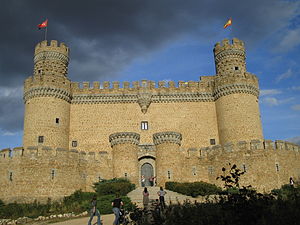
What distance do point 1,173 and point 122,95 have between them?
12549mm

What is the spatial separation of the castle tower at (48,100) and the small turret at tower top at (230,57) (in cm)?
1439

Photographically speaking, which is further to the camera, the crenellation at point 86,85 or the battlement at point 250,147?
the crenellation at point 86,85

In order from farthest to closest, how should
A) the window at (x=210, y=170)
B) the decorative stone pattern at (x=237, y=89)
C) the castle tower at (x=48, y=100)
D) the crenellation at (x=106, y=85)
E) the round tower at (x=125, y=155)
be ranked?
the crenellation at (x=106, y=85) < the decorative stone pattern at (x=237, y=89) < the castle tower at (x=48, y=100) < the window at (x=210, y=170) < the round tower at (x=125, y=155)

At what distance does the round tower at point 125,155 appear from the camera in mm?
26016

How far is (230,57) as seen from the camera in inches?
1260

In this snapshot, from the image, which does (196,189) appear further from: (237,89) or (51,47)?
(51,47)

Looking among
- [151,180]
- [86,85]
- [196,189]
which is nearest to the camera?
[196,189]

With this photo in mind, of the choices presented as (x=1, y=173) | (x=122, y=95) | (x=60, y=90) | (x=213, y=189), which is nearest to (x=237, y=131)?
(x=213, y=189)

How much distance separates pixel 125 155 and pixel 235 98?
36.0 ft

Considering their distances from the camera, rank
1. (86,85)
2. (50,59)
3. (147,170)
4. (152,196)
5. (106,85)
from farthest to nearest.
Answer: (106,85)
(86,85)
(50,59)
(147,170)
(152,196)

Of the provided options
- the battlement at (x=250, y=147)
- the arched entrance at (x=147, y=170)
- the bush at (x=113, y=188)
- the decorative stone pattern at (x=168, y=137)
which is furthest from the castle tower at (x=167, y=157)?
the bush at (x=113, y=188)

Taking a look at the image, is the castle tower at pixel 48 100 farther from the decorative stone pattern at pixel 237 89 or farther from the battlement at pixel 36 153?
the decorative stone pattern at pixel 237 89

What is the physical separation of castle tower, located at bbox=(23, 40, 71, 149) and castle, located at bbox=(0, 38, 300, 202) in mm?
83

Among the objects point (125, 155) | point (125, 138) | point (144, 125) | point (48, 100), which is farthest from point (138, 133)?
point (48, 100)
